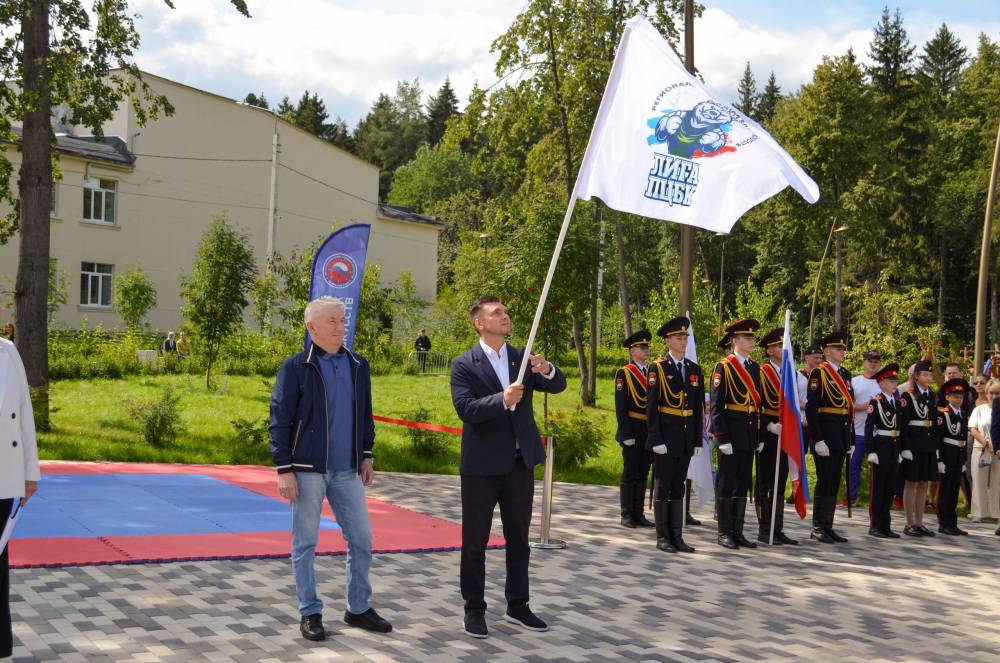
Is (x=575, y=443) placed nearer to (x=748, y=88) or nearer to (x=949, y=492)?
(x=949, y=492)

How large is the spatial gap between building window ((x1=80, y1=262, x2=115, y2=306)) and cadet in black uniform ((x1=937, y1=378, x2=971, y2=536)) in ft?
114

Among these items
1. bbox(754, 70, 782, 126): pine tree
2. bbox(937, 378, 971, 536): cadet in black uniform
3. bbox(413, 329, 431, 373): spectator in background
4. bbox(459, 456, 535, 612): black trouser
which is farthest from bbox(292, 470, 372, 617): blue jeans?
bbox(754, 70, 782, 126): pine tree

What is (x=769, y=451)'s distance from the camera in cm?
1113

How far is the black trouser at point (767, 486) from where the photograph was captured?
10.9 m

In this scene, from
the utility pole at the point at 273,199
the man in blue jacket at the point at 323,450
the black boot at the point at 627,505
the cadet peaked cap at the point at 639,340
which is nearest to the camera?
the man in blue jacket at the point at 323,450

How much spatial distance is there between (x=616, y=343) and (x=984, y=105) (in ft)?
79.2

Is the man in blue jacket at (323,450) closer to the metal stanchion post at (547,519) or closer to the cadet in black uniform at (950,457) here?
the metal stanchion post at (547,519)

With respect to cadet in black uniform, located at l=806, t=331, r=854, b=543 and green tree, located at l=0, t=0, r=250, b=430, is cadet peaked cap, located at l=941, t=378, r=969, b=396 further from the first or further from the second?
green tree, located at l=0, t=0, r=250, b=430

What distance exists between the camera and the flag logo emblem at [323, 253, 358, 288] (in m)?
14.0

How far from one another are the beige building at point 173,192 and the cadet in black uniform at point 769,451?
2726 centimetres

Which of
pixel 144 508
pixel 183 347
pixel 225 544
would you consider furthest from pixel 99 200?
pixel 225 544

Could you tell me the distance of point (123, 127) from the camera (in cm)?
4266

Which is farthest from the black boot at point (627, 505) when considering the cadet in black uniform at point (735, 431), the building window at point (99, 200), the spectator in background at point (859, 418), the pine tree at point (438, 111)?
the pine tree at point (438, 111)

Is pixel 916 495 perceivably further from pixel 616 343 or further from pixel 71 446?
pixel 616 343
